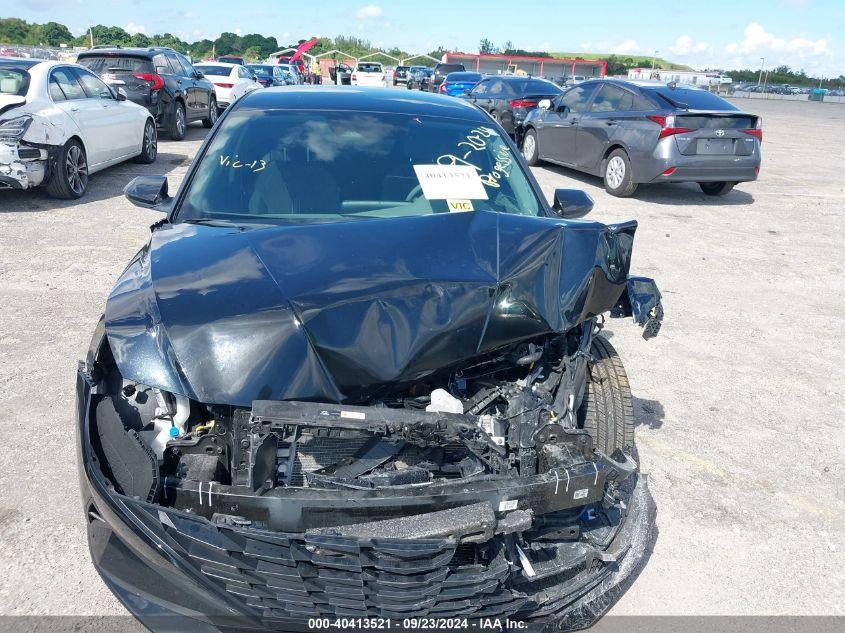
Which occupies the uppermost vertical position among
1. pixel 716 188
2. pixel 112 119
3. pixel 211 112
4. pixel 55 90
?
pixel 55 90

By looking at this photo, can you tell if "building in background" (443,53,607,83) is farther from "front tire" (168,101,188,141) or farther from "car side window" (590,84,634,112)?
"car side window" (590,84,634,112)

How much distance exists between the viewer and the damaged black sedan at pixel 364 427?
73.1 inches

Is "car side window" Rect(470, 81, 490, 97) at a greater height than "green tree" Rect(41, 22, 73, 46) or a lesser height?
lesser

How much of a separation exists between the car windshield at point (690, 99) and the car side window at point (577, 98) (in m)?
1.23

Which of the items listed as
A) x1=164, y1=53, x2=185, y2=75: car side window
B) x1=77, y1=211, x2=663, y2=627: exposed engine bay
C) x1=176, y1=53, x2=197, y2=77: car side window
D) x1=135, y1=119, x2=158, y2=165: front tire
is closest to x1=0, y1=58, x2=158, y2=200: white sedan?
x1=135, y1=119, x2=158, y2=165: front tire

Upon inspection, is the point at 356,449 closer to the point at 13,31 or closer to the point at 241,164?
the point at 241,164

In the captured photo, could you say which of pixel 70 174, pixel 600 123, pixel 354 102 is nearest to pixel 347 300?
pixel 354 102

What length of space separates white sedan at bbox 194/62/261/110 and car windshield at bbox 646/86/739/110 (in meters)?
11.1

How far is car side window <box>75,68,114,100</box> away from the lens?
30.3 feet

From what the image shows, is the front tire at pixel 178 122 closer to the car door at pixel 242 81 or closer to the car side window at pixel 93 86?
the car door at pixel 242 81

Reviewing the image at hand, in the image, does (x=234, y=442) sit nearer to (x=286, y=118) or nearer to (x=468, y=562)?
(x=468, y=562)

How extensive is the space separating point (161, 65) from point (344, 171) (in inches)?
467

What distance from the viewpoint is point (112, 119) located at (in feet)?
31.5

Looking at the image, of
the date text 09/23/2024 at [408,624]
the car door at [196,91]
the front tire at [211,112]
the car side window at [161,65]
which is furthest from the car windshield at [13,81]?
the date text 09/23/2024 at [408,624]
